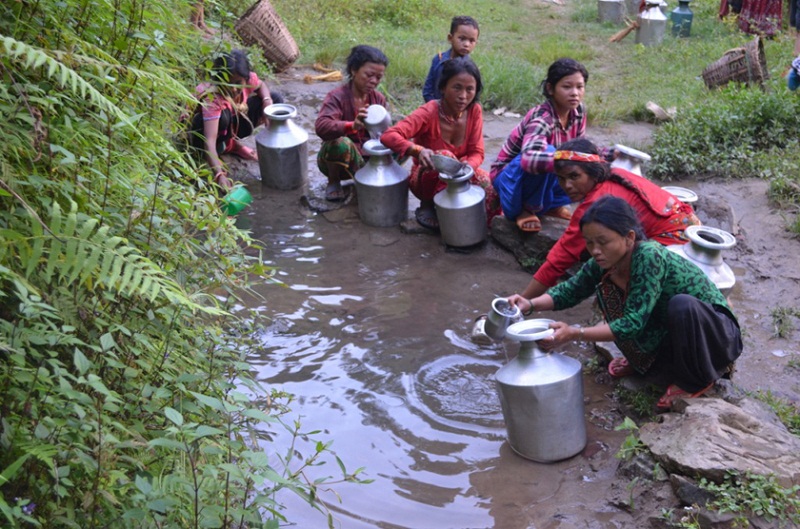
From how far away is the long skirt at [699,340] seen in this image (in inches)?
131

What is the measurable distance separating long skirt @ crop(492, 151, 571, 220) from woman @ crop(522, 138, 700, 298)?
2.93ft

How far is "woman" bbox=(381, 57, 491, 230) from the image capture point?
529 centimetres

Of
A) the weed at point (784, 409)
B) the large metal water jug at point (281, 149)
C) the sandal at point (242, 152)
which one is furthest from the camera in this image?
the sandal at point (242, 152)

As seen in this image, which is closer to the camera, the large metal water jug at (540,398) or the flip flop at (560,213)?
the large metal water jug at (540,398)

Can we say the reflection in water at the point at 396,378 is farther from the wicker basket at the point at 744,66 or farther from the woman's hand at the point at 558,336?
the wicker basket at the point at 744,66

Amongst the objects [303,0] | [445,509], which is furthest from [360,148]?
[303,0]

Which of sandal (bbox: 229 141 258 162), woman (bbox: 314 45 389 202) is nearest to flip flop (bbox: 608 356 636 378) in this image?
woman (bbox: 314 45 389 202)

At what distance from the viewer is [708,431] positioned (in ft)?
10.2

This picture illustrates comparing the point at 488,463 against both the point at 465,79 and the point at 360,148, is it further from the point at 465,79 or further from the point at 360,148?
the point at 360,148

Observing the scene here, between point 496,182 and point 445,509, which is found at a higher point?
point 496,182

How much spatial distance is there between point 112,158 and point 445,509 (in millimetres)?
1789

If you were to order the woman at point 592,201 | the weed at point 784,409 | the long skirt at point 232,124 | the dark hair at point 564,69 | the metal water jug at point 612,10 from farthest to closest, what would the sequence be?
the metal water jug at point 612,10, the long skirt at point 232,124, the dark hair at point 564,69, the woman at point 592,201, the weed at point 784,409

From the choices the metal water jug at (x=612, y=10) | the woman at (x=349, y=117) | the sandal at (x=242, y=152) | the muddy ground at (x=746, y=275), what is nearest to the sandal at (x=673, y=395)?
the muddy ground at (x=746, y=275)

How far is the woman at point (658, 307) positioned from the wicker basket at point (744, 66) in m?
4.85
